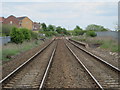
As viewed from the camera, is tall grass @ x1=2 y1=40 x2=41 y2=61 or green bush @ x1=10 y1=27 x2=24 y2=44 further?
green bush @ x1=10 y1=27 x2=24 y2=44

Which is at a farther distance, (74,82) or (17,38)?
(17,38)

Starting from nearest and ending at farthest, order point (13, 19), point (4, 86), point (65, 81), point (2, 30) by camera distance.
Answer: point (4, 86) < point (65, 81) < point (2, 30) < point (13, 19)

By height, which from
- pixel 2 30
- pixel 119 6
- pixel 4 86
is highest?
pixel 119 6

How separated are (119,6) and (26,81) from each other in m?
20.6

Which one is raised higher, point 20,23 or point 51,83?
point 20,23

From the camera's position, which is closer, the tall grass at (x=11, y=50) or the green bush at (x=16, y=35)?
the tall grass at (x=11, y=50)

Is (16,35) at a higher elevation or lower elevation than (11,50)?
higher

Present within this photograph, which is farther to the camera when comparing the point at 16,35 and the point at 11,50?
the point at 16,35

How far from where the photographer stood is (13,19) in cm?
9150

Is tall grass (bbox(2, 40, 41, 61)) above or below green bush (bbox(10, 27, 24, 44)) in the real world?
below

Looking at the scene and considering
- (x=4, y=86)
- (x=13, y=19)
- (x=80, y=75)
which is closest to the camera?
(x=4, y=86)

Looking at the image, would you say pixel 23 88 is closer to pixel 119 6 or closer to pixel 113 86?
pixel 113 86

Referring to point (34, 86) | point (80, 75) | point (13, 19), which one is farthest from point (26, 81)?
point (13, 19)

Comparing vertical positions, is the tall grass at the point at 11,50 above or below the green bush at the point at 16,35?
below
